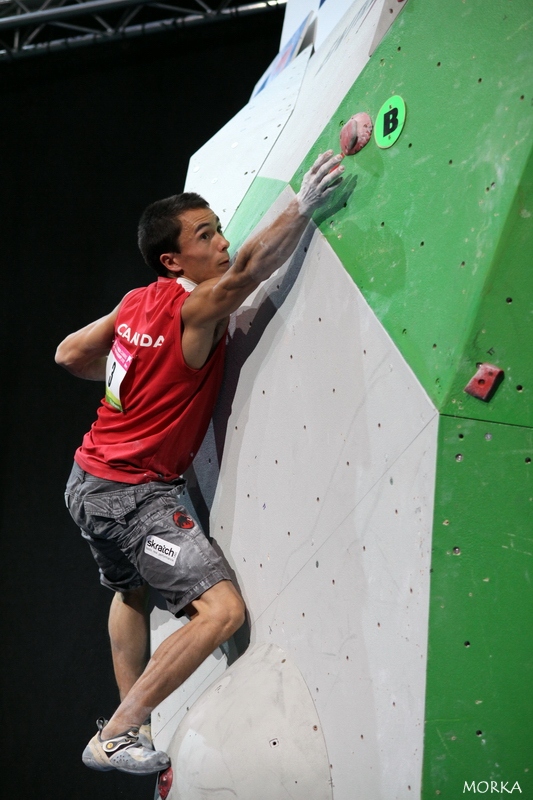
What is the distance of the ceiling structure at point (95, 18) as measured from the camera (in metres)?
4.46

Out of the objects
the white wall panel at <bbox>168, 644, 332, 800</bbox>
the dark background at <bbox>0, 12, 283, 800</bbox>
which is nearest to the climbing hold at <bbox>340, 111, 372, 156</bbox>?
the white wall panel at <bbox>168, 644, 332, 800</bbox>

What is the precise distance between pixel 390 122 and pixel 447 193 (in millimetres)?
317

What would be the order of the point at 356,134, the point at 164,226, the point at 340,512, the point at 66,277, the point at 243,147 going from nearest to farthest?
the point at 340,512
the point at 356,134
the point at 164,226
the point at 243,147
the point at 66,277

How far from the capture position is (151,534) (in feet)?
7.80

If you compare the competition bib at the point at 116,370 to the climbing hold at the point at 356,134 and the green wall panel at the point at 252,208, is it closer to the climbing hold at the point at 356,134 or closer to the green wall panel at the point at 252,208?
the green wall panel at the point at 252,208

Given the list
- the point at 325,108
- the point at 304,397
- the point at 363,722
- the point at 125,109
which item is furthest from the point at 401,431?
the point at 125,109

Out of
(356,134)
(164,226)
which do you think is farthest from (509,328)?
(164,226)

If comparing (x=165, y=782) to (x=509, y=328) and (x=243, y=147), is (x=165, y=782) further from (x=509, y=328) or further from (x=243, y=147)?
(x=243, y=147)

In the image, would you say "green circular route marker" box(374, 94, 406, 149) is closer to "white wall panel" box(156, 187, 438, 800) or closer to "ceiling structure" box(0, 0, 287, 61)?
"white wall panel" box(156, 187, 438, 800)

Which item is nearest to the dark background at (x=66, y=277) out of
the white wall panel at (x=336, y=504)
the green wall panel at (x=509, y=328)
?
the white wall panel at (x=336, y=504)

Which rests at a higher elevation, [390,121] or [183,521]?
[390,121]

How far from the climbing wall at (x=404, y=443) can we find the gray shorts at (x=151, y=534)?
169mm

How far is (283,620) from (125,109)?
3.45 m

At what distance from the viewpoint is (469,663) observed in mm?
1734
